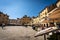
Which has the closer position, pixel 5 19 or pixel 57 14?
pixel 57 14

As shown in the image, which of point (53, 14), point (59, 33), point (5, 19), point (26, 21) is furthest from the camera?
point (26, 21)

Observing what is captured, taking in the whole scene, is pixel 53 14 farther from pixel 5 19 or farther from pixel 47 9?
pixel 5 19

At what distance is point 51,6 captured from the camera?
200 ft

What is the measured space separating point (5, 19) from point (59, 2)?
73.6 m

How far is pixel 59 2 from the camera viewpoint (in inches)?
1726

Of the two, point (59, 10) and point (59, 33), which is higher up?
point (59, 10)

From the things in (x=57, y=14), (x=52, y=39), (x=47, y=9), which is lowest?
(x=52, y=39)

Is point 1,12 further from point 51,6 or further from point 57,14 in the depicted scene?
point 57,14

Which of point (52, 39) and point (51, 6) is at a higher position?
point (51, 6)

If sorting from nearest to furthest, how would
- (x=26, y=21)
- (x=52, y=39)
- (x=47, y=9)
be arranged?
(x=52, y=39)
(x=47, y=9)
(x=26, y=21)

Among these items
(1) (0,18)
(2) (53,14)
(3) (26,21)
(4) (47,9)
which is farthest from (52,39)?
(3) (26,21)

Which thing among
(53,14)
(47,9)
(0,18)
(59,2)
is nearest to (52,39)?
(53,14)

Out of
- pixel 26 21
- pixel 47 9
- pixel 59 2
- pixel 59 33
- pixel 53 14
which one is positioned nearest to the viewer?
pixel 59 33

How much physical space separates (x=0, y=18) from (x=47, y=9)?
52.7 meters
